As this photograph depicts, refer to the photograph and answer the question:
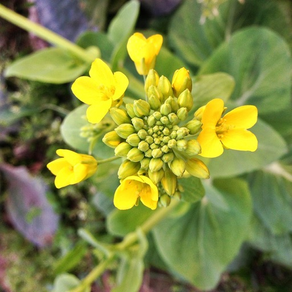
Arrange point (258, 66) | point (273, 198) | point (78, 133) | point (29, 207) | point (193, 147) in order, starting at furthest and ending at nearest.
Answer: point (29, 207) < point (273, 198) < point (258, 66) < point (78, 133) < point (193, 147)

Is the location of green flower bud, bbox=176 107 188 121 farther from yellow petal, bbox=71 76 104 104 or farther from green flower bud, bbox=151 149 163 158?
yellow petal, bbox=71 76 104 104

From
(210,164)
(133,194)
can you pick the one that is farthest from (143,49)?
(210,164)

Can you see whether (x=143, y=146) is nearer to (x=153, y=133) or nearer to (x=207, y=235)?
(x=153, y=133)

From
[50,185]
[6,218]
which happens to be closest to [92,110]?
[50,185]

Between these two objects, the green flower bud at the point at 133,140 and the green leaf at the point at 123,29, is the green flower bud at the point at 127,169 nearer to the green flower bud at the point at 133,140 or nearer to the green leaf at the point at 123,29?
the green flower bud at the point at 133,140

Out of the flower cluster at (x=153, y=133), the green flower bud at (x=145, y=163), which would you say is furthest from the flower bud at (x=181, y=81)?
the green flower bud at (x=145, y=163)

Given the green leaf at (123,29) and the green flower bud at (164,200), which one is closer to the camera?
the green flower bud at (164,200)

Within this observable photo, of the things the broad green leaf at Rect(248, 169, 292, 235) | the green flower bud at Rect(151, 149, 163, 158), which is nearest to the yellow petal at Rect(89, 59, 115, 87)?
the green flower bud at Rect(151, 149, 163, 158)
